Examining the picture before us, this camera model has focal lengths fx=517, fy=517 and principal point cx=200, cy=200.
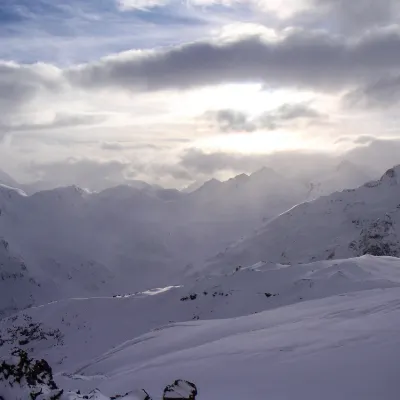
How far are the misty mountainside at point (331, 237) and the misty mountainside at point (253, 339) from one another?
92.3 meters

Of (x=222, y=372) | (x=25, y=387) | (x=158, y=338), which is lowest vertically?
(x=158, y=338)

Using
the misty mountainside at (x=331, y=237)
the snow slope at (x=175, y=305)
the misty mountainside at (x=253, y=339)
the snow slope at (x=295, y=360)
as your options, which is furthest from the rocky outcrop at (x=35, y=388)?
the misty mountainside at (x=331, y=237)

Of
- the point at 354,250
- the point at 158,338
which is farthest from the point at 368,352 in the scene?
the point at 354,250

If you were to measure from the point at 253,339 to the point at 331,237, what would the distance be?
159m

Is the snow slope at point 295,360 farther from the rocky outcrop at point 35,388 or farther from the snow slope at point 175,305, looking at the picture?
the snow slope at point 175,305

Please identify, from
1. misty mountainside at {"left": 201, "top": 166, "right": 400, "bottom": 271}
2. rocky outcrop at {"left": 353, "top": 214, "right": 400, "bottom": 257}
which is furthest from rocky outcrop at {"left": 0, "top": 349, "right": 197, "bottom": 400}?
misty mountainside at {"left": 201, "top": 166, "right": 400, "bottom": 271}

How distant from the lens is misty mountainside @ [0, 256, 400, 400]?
1596 centimetres

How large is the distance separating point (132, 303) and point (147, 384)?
5344cm

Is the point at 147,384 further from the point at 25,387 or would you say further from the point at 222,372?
the point at 25,387

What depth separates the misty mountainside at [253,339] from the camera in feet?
52.4

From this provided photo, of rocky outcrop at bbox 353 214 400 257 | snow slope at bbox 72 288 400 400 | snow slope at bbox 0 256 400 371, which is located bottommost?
rocky outcrop at bbox 353 214 400 257

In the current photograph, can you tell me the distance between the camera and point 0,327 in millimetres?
77688

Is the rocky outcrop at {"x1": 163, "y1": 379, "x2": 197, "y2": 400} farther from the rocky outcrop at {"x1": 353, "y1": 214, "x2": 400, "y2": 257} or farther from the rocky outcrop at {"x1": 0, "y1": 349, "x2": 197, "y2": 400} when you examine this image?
the rocky outcrop at {"x1": 353, "y1": 214, "x2": 400, "y2": 257}

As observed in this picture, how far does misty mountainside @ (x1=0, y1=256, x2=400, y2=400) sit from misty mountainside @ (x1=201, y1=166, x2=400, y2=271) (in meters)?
92.3
